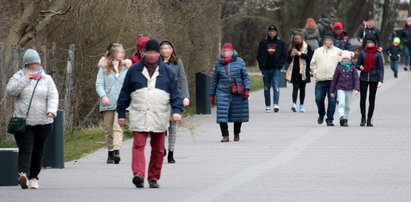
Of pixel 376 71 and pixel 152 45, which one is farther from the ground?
pixel 152 45

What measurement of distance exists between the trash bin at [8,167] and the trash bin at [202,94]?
11046 mm

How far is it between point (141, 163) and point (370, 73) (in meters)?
8.62

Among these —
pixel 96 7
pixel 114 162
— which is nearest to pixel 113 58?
pixel 114 162

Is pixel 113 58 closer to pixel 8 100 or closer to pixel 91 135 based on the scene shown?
pixel 8 100

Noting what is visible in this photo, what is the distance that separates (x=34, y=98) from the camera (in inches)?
493

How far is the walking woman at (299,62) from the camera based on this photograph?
948 inches

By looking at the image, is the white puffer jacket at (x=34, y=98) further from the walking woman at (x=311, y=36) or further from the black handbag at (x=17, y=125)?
the walking woman at (x=311, y=36)

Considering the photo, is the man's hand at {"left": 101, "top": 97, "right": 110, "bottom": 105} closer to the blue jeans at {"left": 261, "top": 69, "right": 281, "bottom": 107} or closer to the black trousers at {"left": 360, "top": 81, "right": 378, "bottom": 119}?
the black trousers at {"left": 360, "top": 81, "right": 378, "bottom": 119}

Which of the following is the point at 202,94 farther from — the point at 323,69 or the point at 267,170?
the point at 267,170

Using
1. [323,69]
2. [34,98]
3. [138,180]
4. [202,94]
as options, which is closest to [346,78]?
[323,69]

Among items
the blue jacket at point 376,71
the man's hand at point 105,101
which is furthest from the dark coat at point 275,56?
the man's hand at point 105,101

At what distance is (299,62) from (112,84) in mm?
9627

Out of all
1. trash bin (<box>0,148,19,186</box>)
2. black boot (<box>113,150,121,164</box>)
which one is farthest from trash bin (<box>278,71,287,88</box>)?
trash bin (<box>0,148,19,186</box>)

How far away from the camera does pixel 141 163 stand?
40.4 ft
